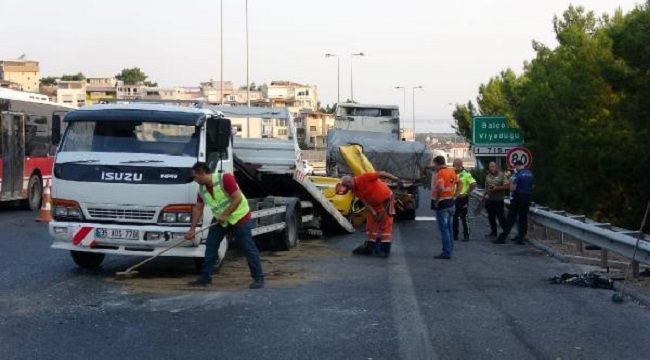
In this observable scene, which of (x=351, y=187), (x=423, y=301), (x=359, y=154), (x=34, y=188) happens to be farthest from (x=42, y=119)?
(x=423, y=301)

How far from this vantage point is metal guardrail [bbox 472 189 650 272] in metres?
9.87

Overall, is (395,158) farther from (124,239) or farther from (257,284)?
(124,239)

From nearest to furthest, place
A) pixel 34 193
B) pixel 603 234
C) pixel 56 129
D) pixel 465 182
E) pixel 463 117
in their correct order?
pixel 56 129
pixel 603 234
pixel 465 182
pixel 34 193
pixel 463 117

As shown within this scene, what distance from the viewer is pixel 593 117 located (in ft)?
65.2

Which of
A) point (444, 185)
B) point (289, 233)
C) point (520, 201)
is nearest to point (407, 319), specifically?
point (444, 185)

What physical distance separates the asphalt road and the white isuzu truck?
1.65ft

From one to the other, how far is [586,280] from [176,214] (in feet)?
16.7

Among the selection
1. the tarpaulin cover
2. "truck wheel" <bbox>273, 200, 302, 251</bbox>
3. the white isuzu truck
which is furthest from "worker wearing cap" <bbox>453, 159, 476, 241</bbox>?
the white isuzu truck

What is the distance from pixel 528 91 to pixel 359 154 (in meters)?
5.26

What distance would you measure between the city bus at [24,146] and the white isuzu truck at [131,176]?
384 inches

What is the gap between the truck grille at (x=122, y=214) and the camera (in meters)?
10.0

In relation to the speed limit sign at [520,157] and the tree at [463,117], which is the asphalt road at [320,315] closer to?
the speed limit sign at [520,157]

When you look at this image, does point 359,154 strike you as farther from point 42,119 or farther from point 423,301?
point 423,301

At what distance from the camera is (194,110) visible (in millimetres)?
10875
